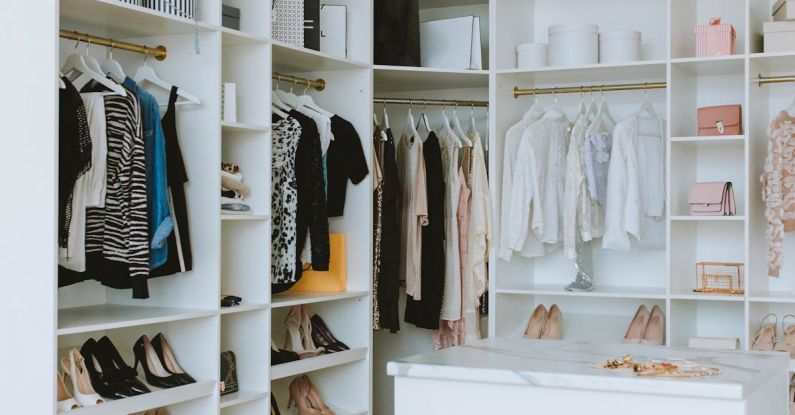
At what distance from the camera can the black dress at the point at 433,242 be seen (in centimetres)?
507

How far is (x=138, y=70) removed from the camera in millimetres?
3967

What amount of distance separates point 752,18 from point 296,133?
91.9 inches

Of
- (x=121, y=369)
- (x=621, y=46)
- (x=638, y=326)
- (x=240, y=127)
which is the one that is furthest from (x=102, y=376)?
(x=621, y=46)

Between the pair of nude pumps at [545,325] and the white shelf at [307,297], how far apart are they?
0.99 m

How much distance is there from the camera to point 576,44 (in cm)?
500

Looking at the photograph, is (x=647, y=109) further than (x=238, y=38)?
Yes

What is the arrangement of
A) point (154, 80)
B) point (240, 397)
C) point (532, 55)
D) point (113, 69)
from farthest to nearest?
→ point (532, 55)
point (240, 397)
point (154, 80)
point (113, 69)

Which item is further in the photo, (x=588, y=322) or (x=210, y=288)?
(x=588, y=322)

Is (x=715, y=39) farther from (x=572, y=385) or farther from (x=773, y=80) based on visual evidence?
(x=572, y=385)

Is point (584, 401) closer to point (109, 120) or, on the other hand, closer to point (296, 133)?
point (109, 120)

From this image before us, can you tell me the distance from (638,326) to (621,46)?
1440mm

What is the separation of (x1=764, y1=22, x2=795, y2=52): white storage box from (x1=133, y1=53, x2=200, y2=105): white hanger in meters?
2.71

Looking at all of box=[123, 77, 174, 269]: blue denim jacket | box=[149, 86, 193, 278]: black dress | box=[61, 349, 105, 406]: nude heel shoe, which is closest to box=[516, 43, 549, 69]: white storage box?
box=[149, 86, 193, 278]: black dress

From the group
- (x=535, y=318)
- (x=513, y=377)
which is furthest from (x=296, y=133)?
(x=513, y=377)
